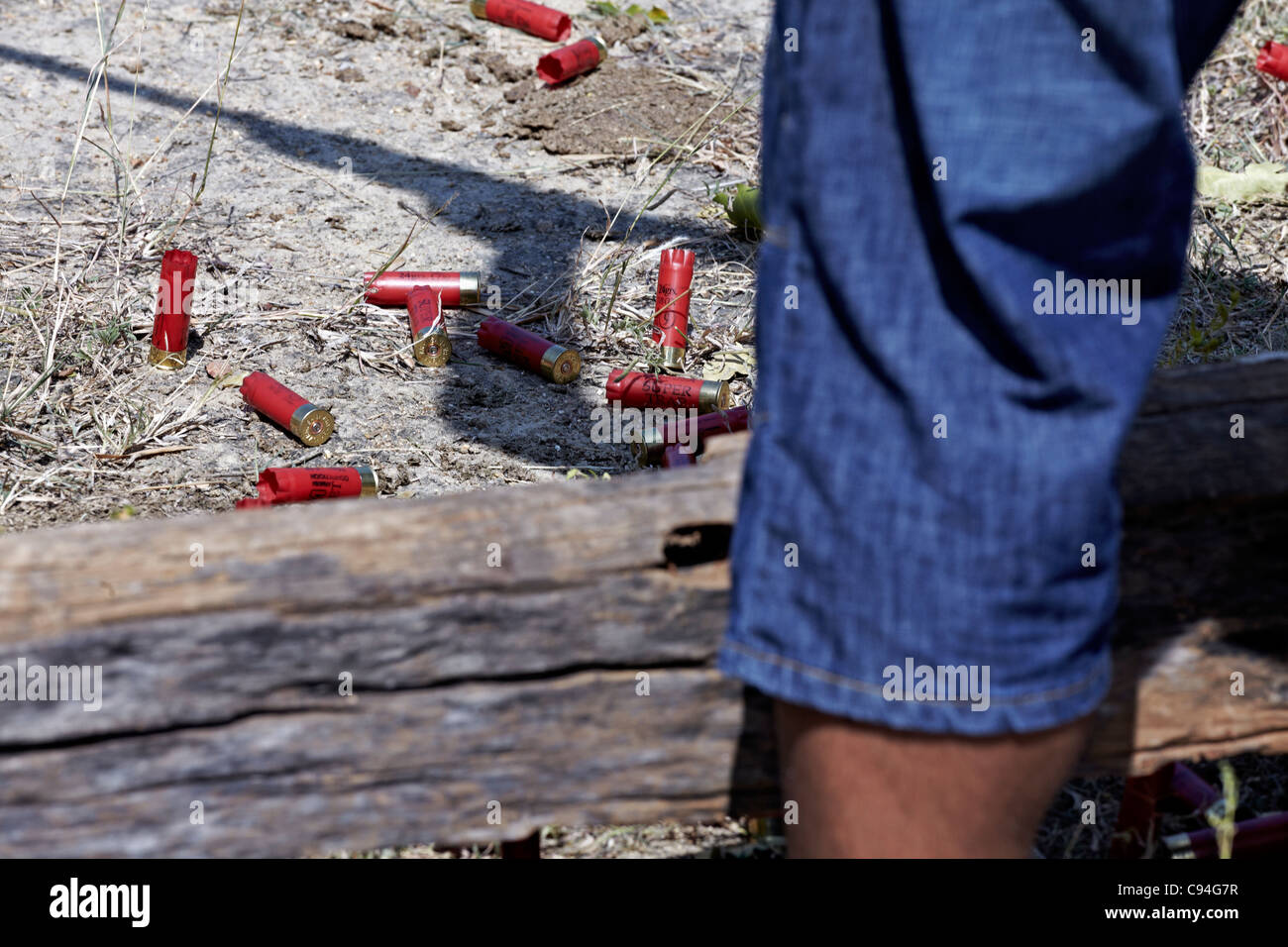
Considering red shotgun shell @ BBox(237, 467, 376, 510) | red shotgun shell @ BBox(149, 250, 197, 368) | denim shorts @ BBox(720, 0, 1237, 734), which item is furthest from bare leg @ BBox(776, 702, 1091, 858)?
red shotgun shell @ BBox(149, 250, 197, 368)

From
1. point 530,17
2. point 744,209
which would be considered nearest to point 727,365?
point 744,209

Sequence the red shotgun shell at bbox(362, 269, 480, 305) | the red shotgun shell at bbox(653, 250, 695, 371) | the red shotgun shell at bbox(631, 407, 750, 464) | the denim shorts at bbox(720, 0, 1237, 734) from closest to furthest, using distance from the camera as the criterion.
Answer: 1. the denim shorts at bbox(720, 0, 1237, 734)
2. the red shotgun shell at bbox(631, 407, 750, 464)
3. the red shotgun shell at bbox(653, 250, 695, 371)
4. the red shotgun shell at bbox(362, 269, 480, 305)

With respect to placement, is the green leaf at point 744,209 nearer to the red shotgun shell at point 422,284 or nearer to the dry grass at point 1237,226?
the red shotgun shell at point 422,284

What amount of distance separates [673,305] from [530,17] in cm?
246

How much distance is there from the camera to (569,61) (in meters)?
5.18

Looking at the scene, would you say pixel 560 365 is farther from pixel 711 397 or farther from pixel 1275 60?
pixel 1275 60

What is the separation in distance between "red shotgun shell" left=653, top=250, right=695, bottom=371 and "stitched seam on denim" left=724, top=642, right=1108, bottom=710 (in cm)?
250

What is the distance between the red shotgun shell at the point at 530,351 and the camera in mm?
3660

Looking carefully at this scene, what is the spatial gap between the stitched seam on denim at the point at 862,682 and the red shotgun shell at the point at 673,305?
98.5 inches

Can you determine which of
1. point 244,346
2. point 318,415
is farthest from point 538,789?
point 244,346

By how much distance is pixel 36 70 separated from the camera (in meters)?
4.94

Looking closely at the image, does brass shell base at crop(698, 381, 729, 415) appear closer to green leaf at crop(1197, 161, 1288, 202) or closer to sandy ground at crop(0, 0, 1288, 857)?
sandy ground at crop(0, 0, 1288, 857)

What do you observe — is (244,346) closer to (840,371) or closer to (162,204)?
(162,204)

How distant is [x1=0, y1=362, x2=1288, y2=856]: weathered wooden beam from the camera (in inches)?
56.9
